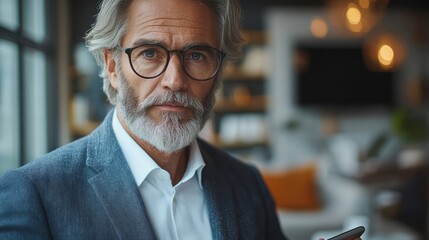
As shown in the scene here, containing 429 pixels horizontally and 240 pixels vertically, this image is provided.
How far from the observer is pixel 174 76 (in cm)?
93

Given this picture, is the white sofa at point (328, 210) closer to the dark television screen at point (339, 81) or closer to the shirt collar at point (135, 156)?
the dark television screen at point (339, 81)

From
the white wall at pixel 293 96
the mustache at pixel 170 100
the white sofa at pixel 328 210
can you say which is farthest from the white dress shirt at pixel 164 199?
the white wall at pixel 293 96

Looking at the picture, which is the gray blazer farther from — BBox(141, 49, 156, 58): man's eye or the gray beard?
BBox(141, 49, 156, 58): man's eye

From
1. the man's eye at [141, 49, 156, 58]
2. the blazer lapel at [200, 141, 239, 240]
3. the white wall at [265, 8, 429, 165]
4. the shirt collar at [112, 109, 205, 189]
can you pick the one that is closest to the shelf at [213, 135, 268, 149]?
the white wall at [265, 8, 429, 165]

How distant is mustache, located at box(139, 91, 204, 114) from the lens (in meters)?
0.94

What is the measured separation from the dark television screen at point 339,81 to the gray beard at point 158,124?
5.34 metres

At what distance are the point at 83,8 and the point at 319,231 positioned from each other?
3.71 meters

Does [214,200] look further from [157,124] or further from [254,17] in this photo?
[254,17]

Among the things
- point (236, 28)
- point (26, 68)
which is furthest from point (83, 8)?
point (236, 28)

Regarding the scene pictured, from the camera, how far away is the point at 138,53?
95cm

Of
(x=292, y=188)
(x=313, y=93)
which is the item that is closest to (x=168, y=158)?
(x=292, y=188)

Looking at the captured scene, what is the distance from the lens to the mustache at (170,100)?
37.2 inches

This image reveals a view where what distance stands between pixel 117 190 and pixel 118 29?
340mm

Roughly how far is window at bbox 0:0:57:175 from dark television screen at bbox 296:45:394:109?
3.29 metres
